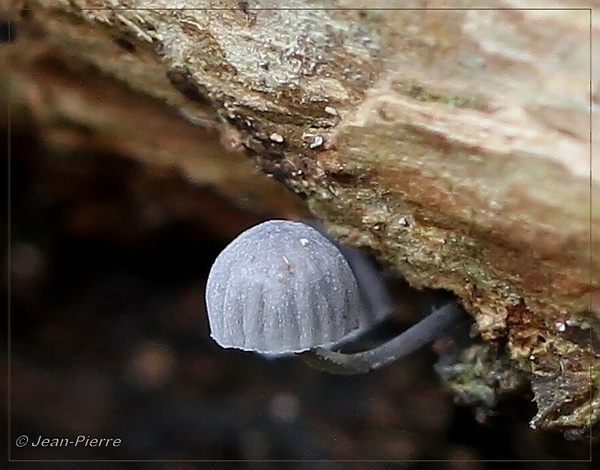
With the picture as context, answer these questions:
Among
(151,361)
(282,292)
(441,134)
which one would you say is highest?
(441,134)

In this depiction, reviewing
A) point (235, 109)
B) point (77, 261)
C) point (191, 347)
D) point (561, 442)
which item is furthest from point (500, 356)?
point (77, 261)

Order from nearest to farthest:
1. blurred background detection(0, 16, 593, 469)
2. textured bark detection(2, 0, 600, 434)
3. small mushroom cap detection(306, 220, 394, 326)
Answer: textured bark detection(2, 0, 600, 434) → small mushroom cap detection(306, 220, 394, 326) → blurred background detection(0, 16, 593, 469)

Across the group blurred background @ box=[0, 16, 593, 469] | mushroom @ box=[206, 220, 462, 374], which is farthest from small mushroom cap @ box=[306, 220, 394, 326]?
blurred background @ box=[0, 16, 593, 469]

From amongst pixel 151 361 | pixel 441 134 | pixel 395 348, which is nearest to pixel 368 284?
pixel 395 348

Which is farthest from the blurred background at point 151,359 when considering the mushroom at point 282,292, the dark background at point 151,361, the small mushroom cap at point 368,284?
the mushroom at point 282,292

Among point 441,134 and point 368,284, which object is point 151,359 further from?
point 441,134

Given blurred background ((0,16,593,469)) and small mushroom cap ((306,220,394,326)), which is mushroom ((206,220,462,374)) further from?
blurred background ((0,16,593,469))

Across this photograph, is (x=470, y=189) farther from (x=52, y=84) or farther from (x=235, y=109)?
(x=52, y=84)
